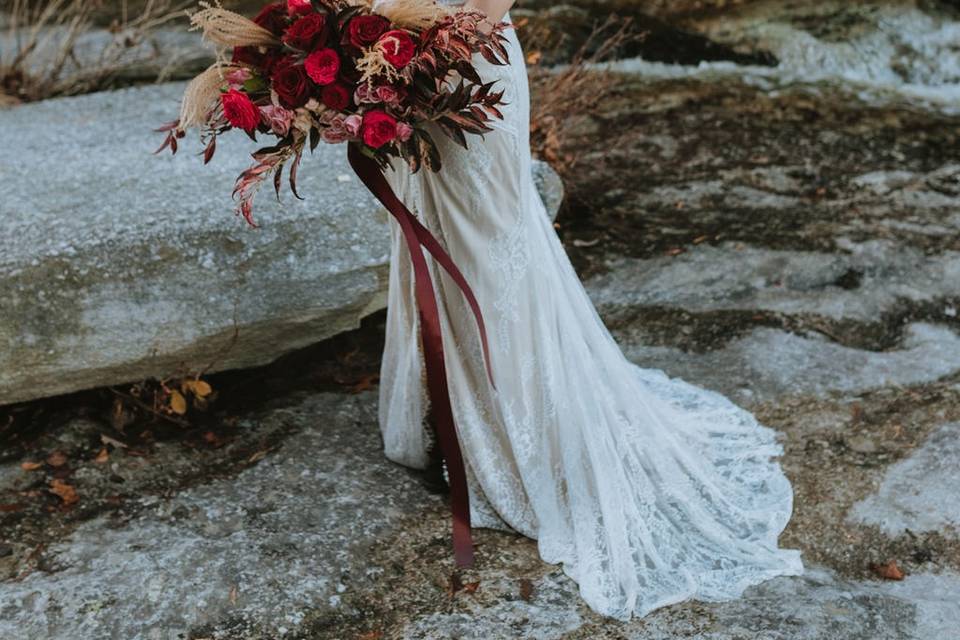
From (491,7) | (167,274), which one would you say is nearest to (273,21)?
(491,7)

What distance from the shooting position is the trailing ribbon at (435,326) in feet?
7.98

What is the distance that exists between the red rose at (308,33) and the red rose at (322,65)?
0.11ft

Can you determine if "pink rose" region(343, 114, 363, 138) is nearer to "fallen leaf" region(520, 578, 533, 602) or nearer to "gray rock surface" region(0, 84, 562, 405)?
"gray rock surface" region(0, 84, 562, 405)

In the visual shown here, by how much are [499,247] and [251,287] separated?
84 cm

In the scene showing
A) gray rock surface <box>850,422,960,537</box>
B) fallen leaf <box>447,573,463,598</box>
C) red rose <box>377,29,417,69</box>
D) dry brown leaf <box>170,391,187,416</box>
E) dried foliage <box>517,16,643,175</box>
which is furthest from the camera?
dried foliage <box>517,16,643,175</box>

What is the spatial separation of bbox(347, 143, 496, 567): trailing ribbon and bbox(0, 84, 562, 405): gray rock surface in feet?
1.80

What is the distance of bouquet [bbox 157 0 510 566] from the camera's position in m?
2.11

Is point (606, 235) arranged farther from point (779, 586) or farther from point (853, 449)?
point (779, 586)

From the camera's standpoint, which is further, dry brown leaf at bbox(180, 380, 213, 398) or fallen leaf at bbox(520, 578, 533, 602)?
dry brown leaf at bbox(180, 380, 213, 398)

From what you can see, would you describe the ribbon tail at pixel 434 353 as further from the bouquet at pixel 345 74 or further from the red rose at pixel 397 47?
the red rose at pixel 397 47

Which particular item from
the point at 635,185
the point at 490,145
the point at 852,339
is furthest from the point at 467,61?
the point at 635,185

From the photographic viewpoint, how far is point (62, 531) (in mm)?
2750

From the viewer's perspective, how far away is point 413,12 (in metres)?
2.13

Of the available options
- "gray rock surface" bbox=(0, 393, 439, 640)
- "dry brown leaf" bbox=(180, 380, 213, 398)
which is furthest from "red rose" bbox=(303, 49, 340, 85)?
"dry brown leaf" bbox=(180, 380, 213, 398)
